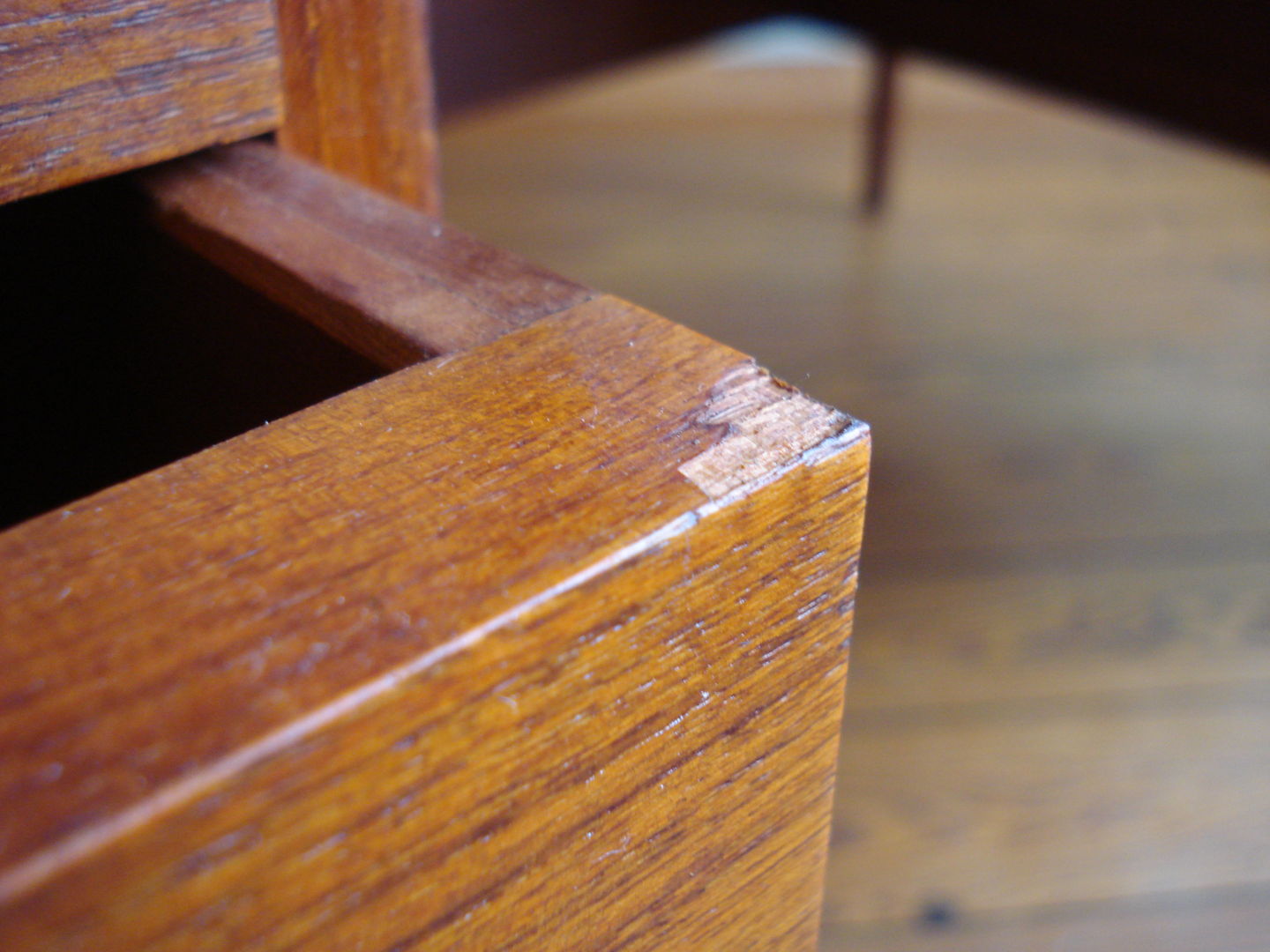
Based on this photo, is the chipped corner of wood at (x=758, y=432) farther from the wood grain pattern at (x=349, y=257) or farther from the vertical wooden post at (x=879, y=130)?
the vertical wooden post at (x=879, y=130)

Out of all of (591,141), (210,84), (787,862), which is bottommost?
(591,141)

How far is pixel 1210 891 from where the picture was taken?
2.22 feet

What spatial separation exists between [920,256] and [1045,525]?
0.58 m

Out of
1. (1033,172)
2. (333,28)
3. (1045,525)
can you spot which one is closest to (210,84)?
(333,28)

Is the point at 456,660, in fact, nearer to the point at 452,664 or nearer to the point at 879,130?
the point at 452,664

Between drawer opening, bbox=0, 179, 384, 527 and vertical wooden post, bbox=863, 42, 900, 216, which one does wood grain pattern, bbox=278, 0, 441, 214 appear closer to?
drawer opening, bbox=0, 179, 384, 527

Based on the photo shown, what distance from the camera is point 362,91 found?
33cm

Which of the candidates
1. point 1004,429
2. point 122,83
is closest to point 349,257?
point 122,83

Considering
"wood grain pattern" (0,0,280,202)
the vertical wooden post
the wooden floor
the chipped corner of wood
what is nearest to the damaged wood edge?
the chipped corner of wood

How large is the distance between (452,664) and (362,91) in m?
0.24

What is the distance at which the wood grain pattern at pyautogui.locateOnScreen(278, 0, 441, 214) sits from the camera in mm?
304

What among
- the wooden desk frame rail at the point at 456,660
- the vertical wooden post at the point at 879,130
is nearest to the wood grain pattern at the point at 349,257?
the wooden desk frame rail at the point at 456,660

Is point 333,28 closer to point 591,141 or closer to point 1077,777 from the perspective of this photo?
point 1077,777

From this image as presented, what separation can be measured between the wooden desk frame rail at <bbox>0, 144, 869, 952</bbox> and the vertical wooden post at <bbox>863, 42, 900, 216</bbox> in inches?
52.0
